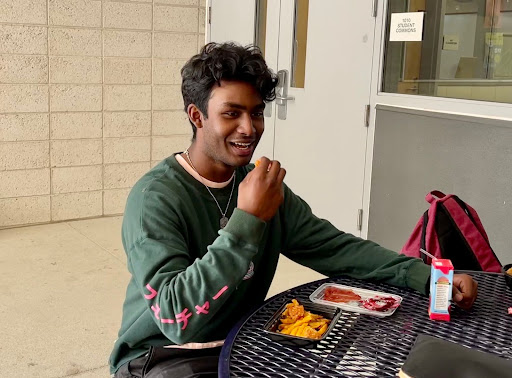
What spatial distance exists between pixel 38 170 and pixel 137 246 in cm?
366

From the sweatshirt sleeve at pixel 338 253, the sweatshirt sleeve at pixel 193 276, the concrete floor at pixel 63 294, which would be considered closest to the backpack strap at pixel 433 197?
the sweatshirt sleeve at pixel 338 253

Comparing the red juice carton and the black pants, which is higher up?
the red juice carton

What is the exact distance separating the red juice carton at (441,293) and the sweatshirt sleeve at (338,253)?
0.16 m

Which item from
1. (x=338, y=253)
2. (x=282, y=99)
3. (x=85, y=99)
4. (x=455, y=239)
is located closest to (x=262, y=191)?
(x=338, y=253)

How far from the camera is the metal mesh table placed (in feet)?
3.70

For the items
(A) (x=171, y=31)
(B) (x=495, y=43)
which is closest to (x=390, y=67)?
(B) (x=495, y=43)

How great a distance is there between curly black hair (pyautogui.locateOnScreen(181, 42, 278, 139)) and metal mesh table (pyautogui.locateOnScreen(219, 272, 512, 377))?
51 centimetres

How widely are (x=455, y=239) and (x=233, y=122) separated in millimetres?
1009

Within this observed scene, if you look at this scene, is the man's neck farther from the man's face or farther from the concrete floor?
the concrete floor

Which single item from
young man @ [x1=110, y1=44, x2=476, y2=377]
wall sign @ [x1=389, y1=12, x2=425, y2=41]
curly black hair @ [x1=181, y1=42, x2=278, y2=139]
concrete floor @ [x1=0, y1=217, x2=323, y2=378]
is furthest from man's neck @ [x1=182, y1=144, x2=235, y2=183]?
wall sign @ [x1=389, y1=12, x2=425, y2=41]

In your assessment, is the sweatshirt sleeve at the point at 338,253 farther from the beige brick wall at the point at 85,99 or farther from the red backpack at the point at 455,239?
the beige brick wall at the point at 85,99

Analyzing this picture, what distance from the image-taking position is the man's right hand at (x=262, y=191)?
53.2 inches

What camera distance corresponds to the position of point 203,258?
1308 mm

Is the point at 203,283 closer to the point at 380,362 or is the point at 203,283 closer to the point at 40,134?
the point at 380,362
